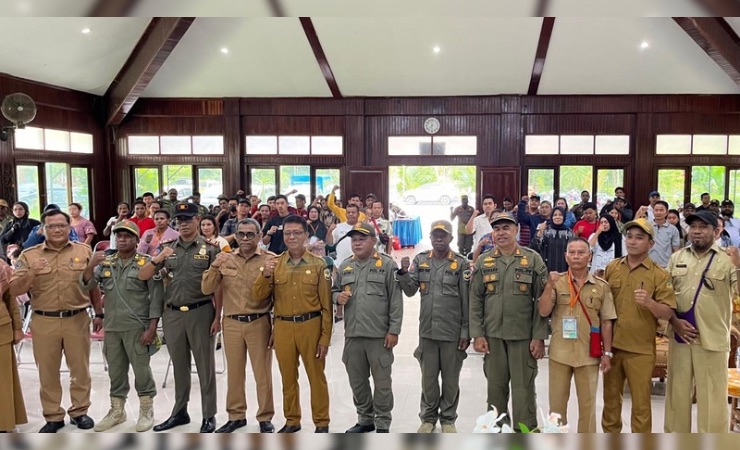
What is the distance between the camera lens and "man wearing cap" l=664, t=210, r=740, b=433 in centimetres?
313

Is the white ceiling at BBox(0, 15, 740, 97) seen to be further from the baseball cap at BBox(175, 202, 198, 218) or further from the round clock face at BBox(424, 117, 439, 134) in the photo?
the baseball cap at BBox(175, 202, 198, 218)

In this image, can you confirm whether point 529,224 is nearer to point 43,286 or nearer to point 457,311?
point 457,311

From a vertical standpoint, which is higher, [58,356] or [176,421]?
[58,356]

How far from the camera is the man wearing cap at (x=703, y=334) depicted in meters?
3.13

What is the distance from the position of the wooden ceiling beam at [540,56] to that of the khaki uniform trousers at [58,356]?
25.8 feet

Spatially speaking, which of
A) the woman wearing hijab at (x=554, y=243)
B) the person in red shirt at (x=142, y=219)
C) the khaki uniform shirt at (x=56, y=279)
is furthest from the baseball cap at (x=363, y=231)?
the person in red shirt at (x=142, y=219)

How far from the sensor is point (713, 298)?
3.16 m

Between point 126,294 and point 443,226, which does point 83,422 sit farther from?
point 443,226

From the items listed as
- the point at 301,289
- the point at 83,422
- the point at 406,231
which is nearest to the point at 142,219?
the point at 83,422

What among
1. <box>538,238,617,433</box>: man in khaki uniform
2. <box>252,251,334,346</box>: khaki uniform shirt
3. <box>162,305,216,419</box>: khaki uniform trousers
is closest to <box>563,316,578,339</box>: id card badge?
<box>538,238,617,433</box>: man in khaki uniform

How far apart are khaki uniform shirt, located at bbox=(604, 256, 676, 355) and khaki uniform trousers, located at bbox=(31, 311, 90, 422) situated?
3.62m

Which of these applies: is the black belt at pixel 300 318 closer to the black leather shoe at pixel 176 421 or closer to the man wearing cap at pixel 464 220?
the black leather shoe at pixel 176 421

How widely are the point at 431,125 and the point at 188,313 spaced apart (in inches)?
377

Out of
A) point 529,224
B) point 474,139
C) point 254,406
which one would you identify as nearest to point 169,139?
point 474,139
